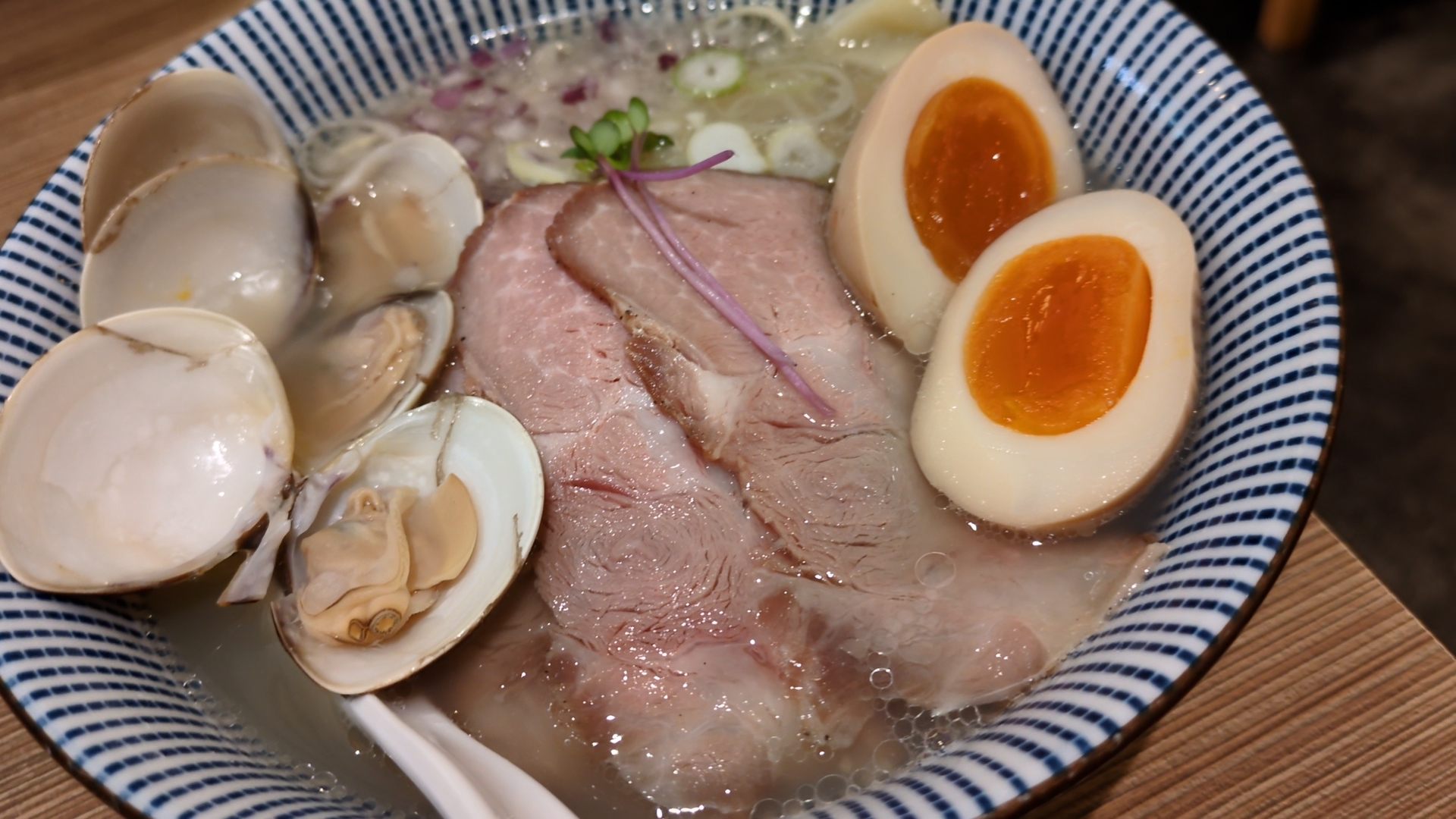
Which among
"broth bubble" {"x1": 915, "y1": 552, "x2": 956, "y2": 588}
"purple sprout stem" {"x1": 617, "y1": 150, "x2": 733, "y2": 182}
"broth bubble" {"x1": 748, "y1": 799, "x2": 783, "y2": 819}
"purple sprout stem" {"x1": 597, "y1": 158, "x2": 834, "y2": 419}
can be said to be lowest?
"broth bubble" {"x1": 748, "y1": 799, "x2": 783, "y2": 819}

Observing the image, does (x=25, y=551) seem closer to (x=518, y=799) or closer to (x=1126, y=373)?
(x=518, y=799)

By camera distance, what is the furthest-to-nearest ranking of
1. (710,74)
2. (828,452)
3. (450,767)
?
(710,74)
(828,452)
(450,767)

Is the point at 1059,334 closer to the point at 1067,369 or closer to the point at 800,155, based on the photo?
the point at 1067,369

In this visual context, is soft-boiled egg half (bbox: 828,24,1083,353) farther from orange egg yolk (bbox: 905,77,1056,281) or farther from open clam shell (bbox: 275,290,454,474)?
open clam shell (bbox: 275,290,454,474)

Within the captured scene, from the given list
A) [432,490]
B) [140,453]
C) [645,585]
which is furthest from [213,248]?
[645,585]

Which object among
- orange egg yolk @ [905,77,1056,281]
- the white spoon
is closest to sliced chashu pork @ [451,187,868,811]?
the white spoon

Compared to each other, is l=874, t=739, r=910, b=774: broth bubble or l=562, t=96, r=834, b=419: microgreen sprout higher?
l=562, t=96, r=834, b=419: microgreen sprout

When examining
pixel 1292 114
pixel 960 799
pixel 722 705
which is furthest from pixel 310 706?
pixel 1292 114

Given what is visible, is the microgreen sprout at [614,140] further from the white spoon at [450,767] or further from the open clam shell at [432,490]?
the white spoon at [450,767]
